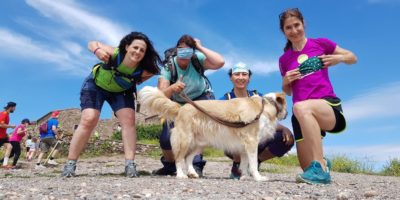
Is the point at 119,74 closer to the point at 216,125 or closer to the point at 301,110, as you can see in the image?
the point at 216,125

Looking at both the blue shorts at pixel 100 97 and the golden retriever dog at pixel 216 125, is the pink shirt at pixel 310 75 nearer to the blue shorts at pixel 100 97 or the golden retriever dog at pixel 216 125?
the golden retriever dog at pixel 216 125

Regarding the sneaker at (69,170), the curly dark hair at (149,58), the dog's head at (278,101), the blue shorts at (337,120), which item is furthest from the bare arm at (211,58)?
the sneaker at (69,170)

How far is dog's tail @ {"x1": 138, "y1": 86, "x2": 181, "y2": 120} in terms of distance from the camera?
615cm

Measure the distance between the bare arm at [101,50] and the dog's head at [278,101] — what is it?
2430 millimetres

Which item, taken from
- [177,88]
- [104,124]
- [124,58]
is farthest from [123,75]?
[104,124]

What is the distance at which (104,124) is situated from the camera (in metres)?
48.6

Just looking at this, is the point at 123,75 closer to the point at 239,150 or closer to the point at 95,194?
the point at 239,150

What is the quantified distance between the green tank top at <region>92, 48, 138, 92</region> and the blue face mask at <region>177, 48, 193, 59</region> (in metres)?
0.75

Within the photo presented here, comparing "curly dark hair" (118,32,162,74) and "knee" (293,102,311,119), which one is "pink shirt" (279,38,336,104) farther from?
"curly dark hair" (118,32,162,74)

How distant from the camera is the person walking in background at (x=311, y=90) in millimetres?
5266

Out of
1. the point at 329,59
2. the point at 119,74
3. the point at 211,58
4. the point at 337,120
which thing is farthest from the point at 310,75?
the point at 119,74

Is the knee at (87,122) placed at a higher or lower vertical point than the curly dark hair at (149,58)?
lower

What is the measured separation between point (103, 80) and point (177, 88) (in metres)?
1.23

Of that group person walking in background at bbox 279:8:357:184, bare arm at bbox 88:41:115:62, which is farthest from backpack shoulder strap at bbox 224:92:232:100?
bare arm at bbox 88:41:115:62
